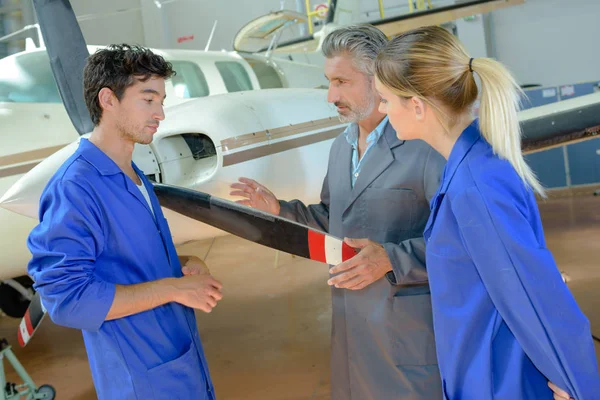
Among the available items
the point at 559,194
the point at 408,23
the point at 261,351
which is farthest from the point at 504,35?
the point at 261,351

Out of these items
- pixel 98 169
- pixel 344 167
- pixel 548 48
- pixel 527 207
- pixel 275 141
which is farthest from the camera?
pixel 548 48

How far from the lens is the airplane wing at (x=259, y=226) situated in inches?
84.6

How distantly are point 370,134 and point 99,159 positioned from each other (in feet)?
3.10

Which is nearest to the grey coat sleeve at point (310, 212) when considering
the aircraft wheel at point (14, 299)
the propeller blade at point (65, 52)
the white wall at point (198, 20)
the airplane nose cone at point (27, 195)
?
the airplane nose cone at point (27, 195)

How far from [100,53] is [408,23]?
20.6 ft

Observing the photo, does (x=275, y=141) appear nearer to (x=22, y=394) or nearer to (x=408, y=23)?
(x=22, y=394)

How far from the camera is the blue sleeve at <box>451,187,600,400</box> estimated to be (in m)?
1.30

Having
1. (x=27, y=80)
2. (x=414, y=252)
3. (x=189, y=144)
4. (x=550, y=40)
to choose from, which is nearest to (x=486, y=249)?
(x=414, y=252)

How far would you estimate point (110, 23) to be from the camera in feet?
55.6

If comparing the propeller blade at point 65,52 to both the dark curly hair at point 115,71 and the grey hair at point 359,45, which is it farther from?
the grey hair at point 359,45

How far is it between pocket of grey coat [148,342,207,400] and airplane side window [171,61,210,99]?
13.1ft

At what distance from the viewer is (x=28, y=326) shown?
3.84 meters

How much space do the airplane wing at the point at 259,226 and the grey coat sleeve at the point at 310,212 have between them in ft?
0.38

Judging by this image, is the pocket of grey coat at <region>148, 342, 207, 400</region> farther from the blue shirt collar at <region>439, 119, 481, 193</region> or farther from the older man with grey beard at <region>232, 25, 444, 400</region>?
the blue shirt collar at <region>439, 119, 481, 193</region>
